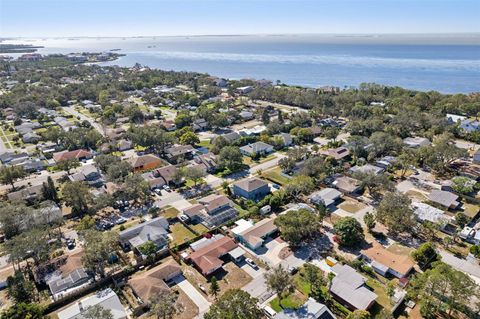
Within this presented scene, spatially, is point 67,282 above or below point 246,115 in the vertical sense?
below

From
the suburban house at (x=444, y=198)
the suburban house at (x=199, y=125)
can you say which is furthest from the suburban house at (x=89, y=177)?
the suburban house at (x=444, y=198)

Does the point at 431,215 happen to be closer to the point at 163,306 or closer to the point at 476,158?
the point at 476,158

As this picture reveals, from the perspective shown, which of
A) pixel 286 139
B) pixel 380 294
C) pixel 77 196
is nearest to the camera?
pixel 380 294

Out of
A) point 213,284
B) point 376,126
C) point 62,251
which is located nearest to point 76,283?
point 62,251

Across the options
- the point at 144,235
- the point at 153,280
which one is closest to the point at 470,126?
the point at 144,235

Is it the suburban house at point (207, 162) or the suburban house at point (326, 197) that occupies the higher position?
the suburban house at point (207, 162)

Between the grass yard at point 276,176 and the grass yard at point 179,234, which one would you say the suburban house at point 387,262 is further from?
the grass yard at point 179,234
